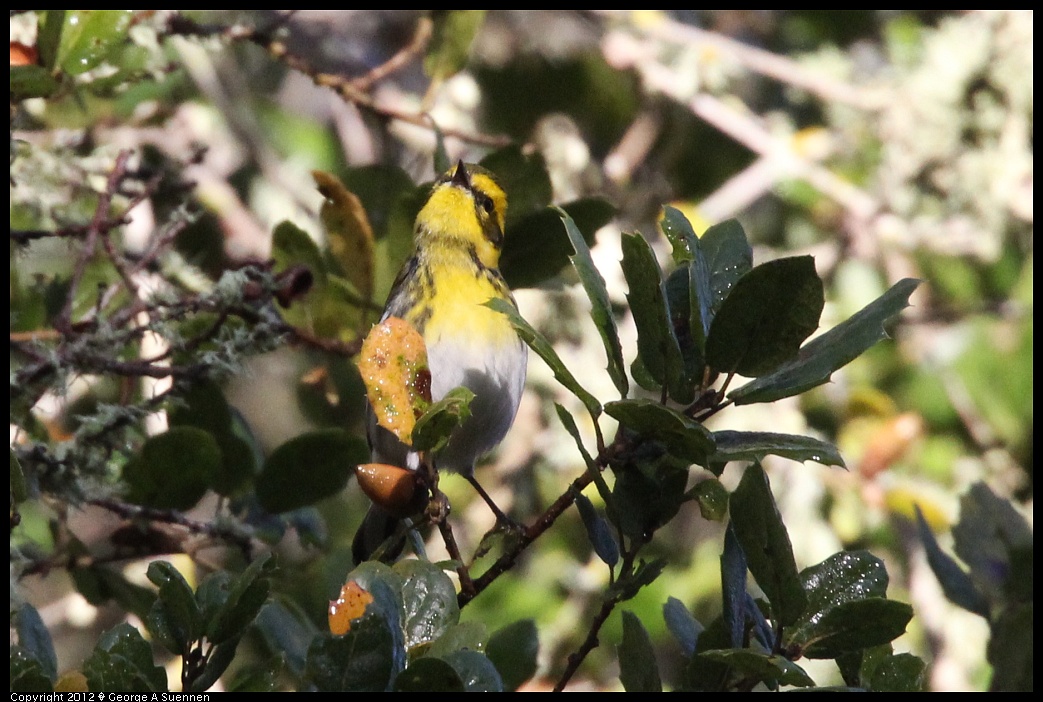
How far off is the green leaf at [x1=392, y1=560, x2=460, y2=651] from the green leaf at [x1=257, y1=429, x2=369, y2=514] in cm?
67

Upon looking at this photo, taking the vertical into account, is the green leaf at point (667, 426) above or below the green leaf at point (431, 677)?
above

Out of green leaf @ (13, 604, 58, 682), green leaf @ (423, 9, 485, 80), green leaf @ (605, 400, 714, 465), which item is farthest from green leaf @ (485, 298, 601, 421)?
green leaf @ (423, 9, 485, 80)

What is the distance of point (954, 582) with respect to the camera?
197 cm

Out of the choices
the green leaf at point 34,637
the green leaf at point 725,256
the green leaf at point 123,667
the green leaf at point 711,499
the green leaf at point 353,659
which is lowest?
the green leaf at point 34,637

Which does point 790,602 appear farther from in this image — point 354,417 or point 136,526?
point 354,417

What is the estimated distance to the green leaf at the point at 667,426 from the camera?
124 cm

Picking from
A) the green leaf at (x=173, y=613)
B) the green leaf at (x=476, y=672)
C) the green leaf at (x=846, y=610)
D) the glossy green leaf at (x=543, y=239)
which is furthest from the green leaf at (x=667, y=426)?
the glossy green leaf at (x=543, y=239)

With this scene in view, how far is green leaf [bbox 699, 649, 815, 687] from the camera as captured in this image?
1.20 meters

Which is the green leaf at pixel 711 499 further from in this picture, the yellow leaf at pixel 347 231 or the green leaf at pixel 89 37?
the green leaf at pixel 89 37

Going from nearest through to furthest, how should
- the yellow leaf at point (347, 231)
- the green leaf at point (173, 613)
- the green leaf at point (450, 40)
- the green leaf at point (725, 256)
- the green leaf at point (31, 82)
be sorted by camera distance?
the green leaf at point (173, 613), the green leaf at point (725, 256), the green leaf at point (31, 82), the yellow leaf at point (347, 231), the green leaf at point (450, 40)

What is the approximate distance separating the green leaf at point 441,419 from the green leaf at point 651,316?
232 millimetres

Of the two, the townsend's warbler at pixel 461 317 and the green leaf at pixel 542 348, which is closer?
the green leaf at pixel 542 348

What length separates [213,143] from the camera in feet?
13.1

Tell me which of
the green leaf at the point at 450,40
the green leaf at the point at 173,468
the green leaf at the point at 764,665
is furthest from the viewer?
the green leaf at the point at 450,40
